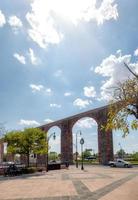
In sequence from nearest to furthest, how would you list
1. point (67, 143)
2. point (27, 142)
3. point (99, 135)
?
point (27, 142)
point (99, 135)
point (67, 143)

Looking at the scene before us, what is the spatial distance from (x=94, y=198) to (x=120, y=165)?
135 ft

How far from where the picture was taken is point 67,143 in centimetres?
6994

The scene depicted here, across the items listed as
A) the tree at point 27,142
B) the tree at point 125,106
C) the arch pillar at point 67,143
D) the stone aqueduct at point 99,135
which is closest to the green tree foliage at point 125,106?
the tree at point 125,106

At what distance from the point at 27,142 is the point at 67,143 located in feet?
90.6

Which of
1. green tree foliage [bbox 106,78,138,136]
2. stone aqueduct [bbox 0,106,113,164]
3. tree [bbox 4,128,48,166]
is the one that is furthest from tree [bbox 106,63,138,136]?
stone aqueduct [bbox 0,106,113,164]

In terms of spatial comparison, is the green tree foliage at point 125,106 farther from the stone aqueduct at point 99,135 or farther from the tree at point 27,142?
the stone aqueduct at point 99,135

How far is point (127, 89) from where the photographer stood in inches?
548

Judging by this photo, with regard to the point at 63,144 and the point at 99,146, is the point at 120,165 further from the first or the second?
the point at 63,144

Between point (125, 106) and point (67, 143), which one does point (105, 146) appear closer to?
point (67, 143)

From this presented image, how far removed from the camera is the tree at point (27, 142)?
143 ft

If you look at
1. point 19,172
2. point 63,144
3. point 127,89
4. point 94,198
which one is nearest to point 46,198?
point 94,198

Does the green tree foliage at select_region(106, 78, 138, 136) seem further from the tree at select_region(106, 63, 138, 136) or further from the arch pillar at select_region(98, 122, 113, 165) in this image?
the arch pillar at select_region(98, 122, 113, 165)

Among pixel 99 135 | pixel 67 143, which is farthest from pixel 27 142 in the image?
pixel 67 143

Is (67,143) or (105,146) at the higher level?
(67,143)
